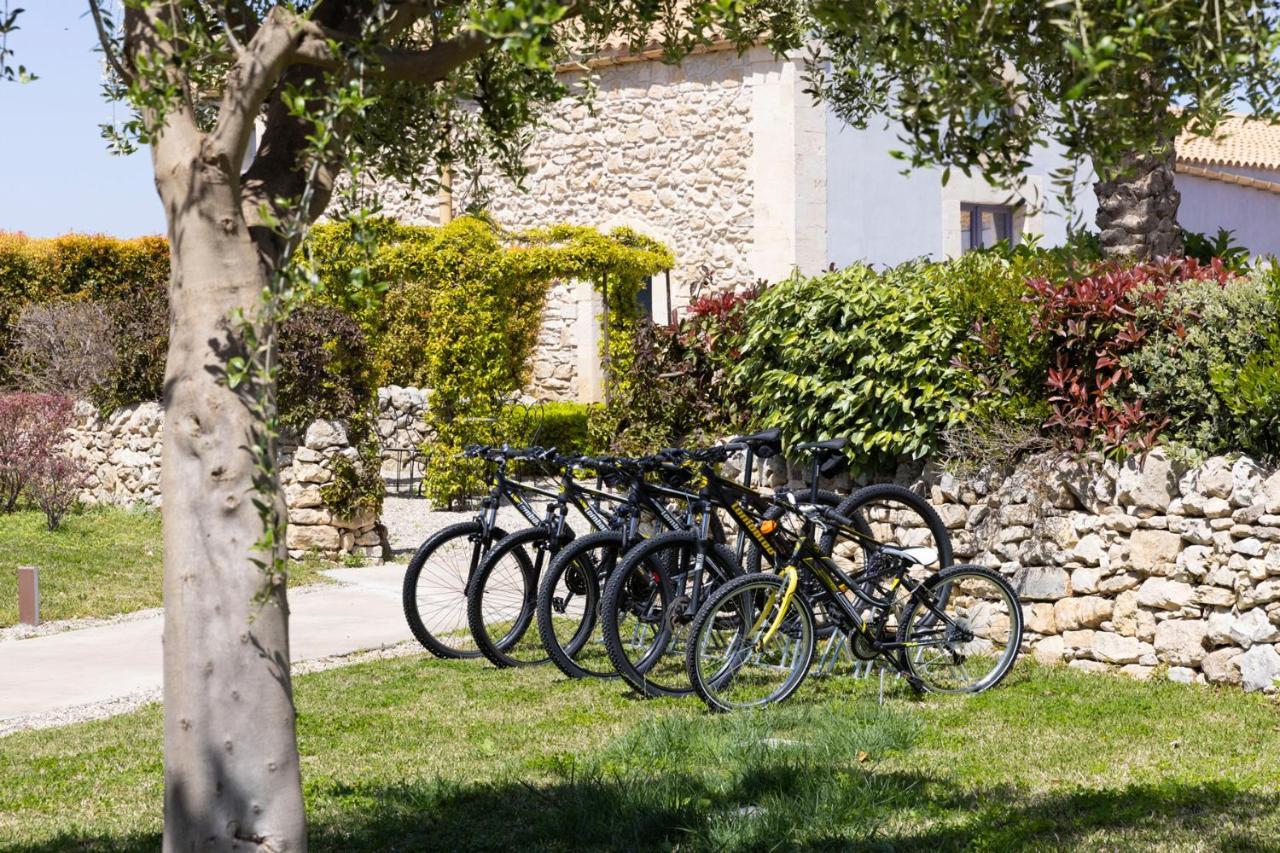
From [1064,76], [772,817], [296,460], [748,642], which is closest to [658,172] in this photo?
[296,460]

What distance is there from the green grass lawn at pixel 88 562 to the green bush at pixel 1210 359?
7049mm

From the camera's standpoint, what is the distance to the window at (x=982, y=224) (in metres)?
20.0

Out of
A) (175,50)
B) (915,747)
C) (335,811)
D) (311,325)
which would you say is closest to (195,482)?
(175,50)

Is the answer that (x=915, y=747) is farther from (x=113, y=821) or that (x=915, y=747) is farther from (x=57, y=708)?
(x=57, y=708)

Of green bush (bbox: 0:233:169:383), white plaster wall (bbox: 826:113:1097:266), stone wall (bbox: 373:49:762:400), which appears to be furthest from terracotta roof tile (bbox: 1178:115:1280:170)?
green bush (bbox: 0:233:169:383)

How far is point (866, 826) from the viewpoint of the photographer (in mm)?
4805

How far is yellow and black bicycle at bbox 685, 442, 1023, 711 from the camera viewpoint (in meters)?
6.87

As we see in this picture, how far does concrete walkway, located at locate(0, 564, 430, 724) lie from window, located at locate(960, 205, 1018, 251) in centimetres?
1146

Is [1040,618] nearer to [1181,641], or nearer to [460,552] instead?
[1181,641]

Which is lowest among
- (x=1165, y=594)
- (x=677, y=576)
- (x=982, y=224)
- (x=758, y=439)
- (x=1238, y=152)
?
(x=1165, y=594)

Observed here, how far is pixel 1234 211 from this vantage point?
2559 cm

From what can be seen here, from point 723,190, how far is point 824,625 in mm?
11189

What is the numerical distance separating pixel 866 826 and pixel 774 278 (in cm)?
1312

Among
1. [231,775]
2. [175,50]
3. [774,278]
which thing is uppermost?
[774,278]
